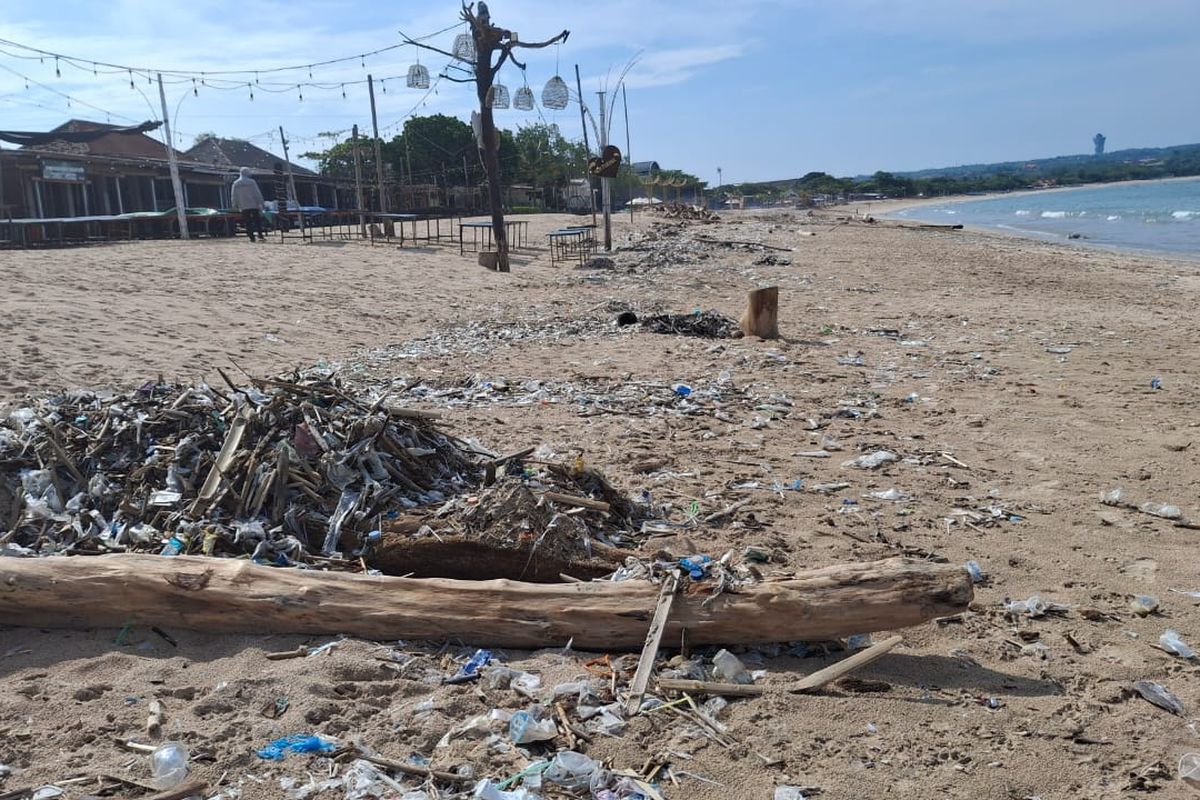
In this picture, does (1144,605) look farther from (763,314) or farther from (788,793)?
(763,314)

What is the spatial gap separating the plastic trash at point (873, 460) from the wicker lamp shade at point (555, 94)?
46.4 feet

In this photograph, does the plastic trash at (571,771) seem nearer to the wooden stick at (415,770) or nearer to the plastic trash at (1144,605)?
the wooden stick at (415,770)

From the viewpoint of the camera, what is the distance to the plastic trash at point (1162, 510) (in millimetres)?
4520

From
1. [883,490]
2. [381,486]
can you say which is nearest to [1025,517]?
[883,490]

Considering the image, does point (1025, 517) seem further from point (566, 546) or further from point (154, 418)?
point (154, 418)

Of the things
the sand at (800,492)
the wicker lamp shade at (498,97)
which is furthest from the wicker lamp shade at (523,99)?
the sand at (800,492)

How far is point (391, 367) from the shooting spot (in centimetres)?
875

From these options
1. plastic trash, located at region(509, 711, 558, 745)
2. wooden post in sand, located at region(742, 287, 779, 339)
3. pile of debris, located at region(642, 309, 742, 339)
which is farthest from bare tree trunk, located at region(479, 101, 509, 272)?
plastic trash, located at region(509, 711, 558, 745)

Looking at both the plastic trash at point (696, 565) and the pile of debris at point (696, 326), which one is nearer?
the plastic trash at point (696, 565)

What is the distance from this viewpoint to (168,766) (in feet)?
8.15

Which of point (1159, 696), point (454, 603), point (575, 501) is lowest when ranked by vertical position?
point (1159, 696)

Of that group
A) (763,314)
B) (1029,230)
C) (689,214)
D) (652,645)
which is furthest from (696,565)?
(1029,230)

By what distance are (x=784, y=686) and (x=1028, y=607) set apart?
4.23 feet

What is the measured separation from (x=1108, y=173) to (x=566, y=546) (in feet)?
476
